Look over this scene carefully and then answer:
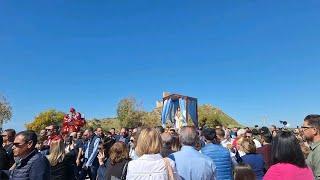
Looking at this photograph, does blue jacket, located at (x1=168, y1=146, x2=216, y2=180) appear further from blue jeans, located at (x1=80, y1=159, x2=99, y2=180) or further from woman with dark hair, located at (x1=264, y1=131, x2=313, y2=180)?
blue jeans, located at (x1=80, y1=159, x2=99, y2=180)

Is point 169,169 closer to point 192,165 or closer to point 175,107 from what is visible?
point 192,165

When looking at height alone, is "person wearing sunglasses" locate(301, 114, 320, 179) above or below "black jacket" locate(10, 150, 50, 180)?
above

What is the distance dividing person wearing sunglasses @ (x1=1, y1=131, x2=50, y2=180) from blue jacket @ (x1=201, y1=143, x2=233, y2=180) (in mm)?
2699

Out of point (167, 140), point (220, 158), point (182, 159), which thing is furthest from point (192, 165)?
point (220, 158)

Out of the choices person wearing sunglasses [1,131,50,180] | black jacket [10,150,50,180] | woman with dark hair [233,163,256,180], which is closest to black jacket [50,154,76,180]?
person wearing sunglasses [1,131,50,180]

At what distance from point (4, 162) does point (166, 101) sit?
11546 mm

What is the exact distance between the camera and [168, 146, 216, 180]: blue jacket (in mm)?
4785

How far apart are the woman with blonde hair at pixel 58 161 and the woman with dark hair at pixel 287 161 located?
400 centimetres

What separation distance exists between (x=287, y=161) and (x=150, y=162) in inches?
57.9

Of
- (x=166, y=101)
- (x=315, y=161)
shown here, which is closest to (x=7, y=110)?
(x=166, y=101)

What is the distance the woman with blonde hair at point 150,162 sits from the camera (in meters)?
4.11

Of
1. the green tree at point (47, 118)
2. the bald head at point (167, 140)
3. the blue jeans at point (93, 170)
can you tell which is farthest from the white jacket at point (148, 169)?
the green tree at point (47, 118)

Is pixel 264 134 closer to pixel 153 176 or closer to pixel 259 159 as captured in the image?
pixel 259 159

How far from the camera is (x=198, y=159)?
4.86m
